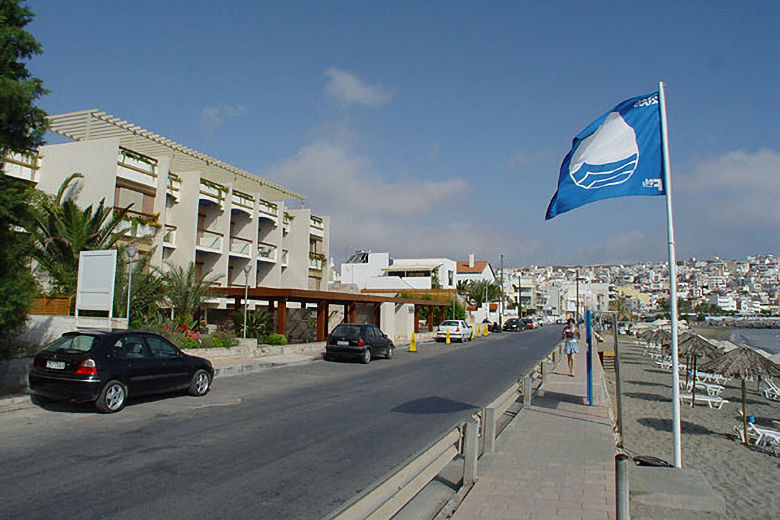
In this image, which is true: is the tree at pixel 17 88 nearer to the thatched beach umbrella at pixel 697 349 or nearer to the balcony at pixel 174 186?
the balcony at pixel 174 186

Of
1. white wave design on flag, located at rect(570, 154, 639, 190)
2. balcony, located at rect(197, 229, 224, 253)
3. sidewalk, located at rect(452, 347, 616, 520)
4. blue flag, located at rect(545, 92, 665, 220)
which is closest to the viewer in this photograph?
sidewalk, located at rect(452, 347, 616, 520)

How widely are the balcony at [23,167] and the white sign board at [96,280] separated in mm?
9430

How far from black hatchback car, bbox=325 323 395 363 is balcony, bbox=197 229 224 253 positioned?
9.49 meters

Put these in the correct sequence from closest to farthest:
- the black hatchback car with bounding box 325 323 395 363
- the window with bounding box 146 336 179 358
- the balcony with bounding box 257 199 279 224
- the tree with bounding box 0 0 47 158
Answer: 1. the tree with bounding box 0 0 47 158
2. the window with bounding box 146 336 179 358
3. the black hatchback car with bounding box 325 323 395 363
4. the balcony with bounding box 257 199 279 224

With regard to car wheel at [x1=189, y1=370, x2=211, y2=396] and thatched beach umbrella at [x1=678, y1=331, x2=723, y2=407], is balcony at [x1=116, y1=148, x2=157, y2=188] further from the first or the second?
thatched beach umbrella at [x1=678, y1=331, x2=723, y2=407]

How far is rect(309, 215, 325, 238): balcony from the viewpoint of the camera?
1556 inches

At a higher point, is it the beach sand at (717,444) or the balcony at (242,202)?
the balcony at (242,202)

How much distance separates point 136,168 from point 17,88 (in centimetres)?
1547

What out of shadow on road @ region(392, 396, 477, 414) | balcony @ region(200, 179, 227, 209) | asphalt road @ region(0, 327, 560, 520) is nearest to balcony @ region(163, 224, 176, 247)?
balcony @ region(200, 179, 227, 209)

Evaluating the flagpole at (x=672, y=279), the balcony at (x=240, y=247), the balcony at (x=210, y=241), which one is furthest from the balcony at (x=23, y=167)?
the flagpole at (x=672, y=279)

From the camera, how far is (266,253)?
34.2 meters

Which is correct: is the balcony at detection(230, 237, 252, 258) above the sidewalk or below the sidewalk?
above

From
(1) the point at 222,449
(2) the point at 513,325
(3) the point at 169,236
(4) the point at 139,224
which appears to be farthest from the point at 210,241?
(2) the point at 513,325

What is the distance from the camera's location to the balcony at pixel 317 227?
130 ft
